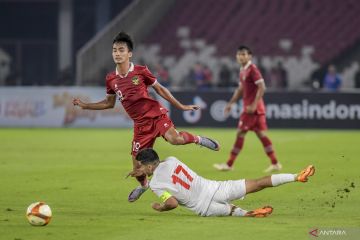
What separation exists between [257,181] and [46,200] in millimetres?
3428

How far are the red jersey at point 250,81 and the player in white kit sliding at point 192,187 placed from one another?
657 cm

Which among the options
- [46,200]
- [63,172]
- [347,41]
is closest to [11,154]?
[63,172]

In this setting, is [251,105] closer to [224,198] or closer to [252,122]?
[252,122]

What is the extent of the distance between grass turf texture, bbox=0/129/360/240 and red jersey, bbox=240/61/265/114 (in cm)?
131

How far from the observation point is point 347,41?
40812mm

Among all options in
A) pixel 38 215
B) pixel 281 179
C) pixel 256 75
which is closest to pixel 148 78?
pixel 281 179

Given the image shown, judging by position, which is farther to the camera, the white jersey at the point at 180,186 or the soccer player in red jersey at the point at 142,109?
the soccer player in red jersey at the point at 142,109

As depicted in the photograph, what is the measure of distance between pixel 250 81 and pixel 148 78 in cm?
524

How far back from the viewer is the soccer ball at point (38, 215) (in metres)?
10.7

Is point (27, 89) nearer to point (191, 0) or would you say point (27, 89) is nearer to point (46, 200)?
point (191, 0)

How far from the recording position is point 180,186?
36.7ft

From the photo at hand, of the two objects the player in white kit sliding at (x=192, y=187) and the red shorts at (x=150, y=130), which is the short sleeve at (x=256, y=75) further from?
the player in white kit sliding at (x=192, y=187)

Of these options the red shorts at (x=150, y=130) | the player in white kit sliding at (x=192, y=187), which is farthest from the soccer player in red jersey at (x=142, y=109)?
the player in white kit sliding at (x=192, y=187)

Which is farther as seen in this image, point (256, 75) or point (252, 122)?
point (252, 122)
